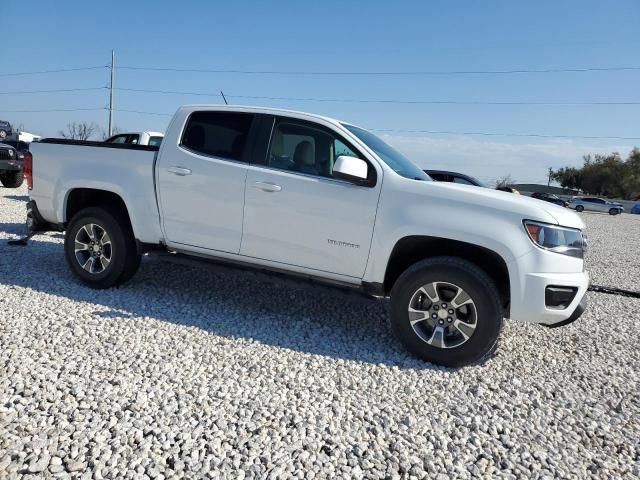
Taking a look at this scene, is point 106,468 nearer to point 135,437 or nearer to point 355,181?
point 135,437

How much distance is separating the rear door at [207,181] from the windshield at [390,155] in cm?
107

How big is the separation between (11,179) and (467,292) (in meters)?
16.2

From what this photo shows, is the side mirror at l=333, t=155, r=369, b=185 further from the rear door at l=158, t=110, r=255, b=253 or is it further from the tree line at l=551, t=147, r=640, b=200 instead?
the tree line at l=551, t=147, r=640, b=200

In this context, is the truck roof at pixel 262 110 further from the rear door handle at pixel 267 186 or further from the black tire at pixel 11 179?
the black tire at pixel 11 179

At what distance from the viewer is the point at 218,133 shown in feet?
14.9

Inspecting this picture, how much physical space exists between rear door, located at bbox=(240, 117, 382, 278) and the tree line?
7973 cm

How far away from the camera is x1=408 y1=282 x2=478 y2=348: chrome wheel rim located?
12.0 ft

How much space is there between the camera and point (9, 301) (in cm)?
449

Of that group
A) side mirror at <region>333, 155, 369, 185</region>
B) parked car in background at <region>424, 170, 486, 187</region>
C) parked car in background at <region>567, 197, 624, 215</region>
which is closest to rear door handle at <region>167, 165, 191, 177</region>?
side mirror at <region>333, 155, 369, 185</region>

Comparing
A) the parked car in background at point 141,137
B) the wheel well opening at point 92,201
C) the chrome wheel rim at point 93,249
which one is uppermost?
the parked car in background at point 141,137

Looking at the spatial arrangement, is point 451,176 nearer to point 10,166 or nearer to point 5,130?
point 10,166

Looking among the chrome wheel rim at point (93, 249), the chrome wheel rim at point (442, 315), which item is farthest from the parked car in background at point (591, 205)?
the chrome wheel rim at point (93, 249)

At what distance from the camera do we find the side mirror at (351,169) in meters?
3.64

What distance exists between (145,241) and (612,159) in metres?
84.7
